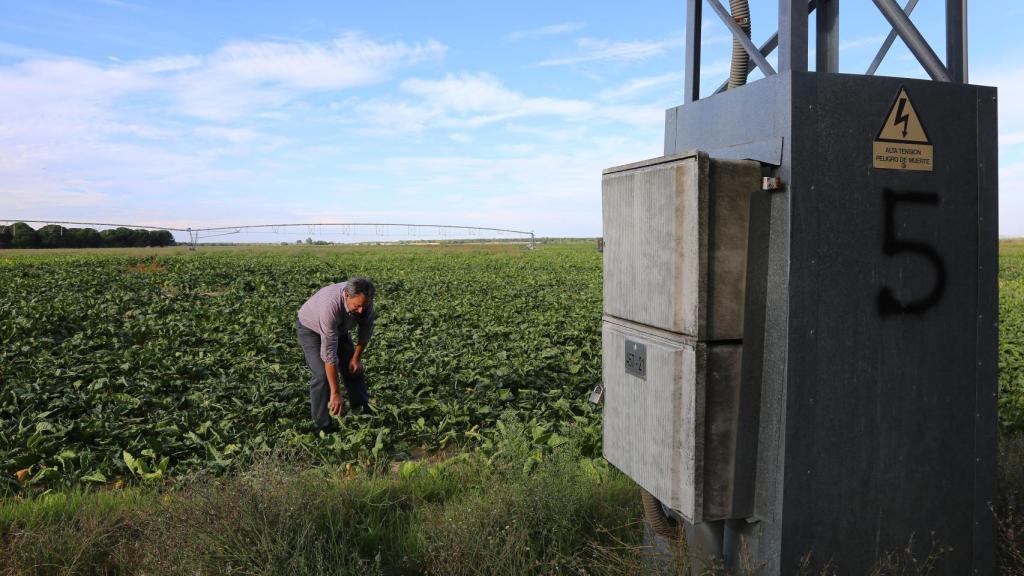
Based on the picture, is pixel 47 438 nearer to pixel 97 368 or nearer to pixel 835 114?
pixel 97 368

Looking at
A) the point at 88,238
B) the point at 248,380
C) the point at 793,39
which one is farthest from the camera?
the point at 88,238

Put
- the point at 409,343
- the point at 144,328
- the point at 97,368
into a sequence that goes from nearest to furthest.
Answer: the point at 97,368, the point at 409,343, the point at 144,328

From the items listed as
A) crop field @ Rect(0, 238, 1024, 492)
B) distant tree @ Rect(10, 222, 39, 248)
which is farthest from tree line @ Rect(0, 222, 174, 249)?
crop field @ Rect(0, 238, 1024, 492)

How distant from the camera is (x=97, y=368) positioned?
945cm

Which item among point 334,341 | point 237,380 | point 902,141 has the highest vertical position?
point 902,141

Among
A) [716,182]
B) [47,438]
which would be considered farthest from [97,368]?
[716,182]

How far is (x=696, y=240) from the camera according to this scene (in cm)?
276

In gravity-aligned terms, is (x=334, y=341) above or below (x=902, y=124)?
below

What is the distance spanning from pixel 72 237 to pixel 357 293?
74.8m

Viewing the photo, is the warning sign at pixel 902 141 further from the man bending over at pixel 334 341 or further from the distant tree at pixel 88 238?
the distant tree at pixel 88 238

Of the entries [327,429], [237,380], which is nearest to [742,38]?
[327,429]

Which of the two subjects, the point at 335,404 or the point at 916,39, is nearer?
the point at 916,39

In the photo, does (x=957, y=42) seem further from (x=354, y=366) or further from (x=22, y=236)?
(x=22, y=236)

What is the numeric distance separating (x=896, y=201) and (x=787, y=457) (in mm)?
1117
